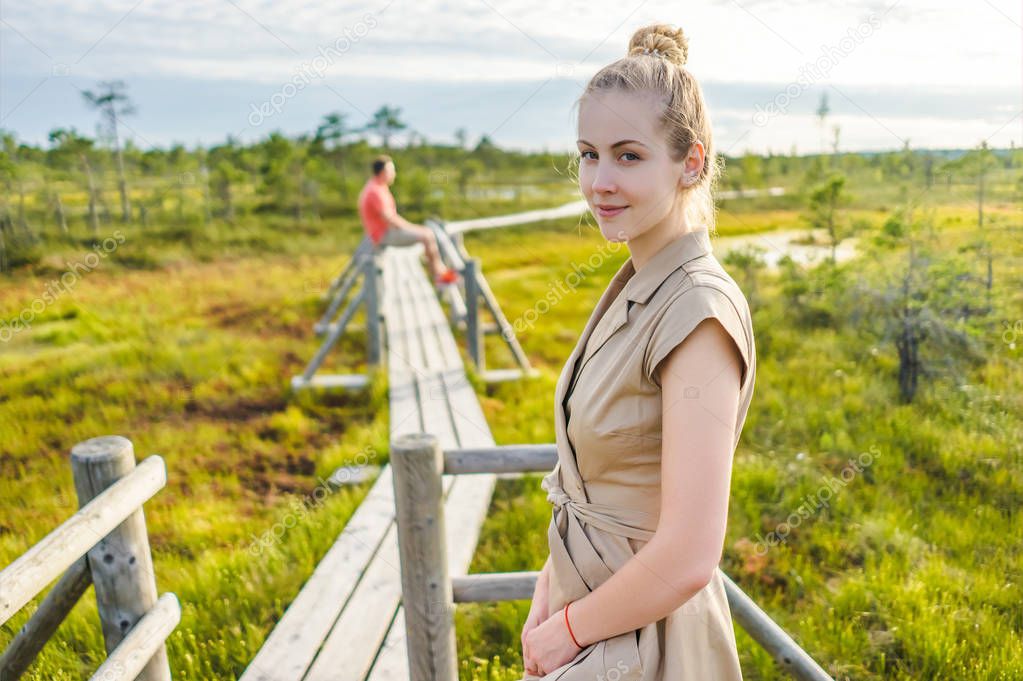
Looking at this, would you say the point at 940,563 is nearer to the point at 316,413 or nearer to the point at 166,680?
the point at 166,680

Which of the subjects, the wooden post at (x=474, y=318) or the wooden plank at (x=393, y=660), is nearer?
the wooden plank at (x=393, y=660)

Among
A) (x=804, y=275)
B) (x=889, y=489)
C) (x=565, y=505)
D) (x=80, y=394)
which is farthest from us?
(x=804, y=275)

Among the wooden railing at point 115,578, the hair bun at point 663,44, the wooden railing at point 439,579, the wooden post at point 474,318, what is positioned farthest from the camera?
the wooden post at point 474,318

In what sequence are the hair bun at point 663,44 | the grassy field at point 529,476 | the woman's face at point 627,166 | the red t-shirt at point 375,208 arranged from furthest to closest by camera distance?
1. the red t-shirt at point 375,208
2. the grassy field at point 529,476
3. the hair bun at point 663,44
4. the woman's face at point 627,166

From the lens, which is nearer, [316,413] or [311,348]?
[316,413]

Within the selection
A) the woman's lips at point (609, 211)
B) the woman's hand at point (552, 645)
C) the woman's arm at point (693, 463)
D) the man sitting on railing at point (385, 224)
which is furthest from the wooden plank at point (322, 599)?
the man sitting on railing at point (385, 224)

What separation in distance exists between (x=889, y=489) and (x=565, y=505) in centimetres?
363

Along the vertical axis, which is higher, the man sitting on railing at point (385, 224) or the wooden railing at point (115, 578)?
the man sitting on railing at point (385, 224)

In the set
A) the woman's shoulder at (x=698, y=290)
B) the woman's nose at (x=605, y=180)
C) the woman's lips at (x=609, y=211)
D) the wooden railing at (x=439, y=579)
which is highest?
the woman's nose at (x=605, y=180)

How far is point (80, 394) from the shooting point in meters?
6.50

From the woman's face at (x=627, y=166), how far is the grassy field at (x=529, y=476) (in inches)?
22.6

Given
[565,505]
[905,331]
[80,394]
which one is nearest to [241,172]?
[80,394]

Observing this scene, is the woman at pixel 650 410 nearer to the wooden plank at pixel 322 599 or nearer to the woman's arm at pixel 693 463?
the woman's arm at pixel 693 463

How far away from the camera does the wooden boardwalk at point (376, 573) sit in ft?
9.05
